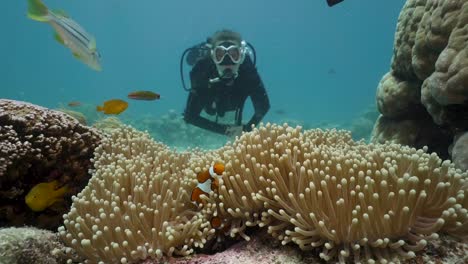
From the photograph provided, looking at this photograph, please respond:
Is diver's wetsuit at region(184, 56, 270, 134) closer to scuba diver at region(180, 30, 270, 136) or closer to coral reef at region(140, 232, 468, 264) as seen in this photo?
scuba diver at region(180, 30, 270, 136)

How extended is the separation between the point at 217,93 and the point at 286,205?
646cm

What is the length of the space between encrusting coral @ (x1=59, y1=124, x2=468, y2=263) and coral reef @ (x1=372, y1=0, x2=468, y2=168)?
164 cm

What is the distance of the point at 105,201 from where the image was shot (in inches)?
97.3

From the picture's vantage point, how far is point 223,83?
26.9ft

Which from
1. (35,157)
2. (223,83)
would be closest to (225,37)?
(223,83)

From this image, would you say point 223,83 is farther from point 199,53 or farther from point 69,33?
point 69,33

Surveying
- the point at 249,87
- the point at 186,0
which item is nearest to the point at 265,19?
the point at 186,0

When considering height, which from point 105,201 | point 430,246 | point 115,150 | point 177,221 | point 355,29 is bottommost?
point 430,246

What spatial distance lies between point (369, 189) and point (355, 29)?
142m

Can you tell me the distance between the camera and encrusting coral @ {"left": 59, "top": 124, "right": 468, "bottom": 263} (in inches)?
77.9

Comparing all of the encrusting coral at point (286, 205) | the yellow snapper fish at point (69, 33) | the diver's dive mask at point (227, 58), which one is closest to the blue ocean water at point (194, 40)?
the diver's dive mask at point (227, 58)

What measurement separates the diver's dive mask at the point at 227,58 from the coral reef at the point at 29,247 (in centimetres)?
586

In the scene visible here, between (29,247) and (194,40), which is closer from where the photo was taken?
(29,247)

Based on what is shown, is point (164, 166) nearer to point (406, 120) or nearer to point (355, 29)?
point (406, 120)
